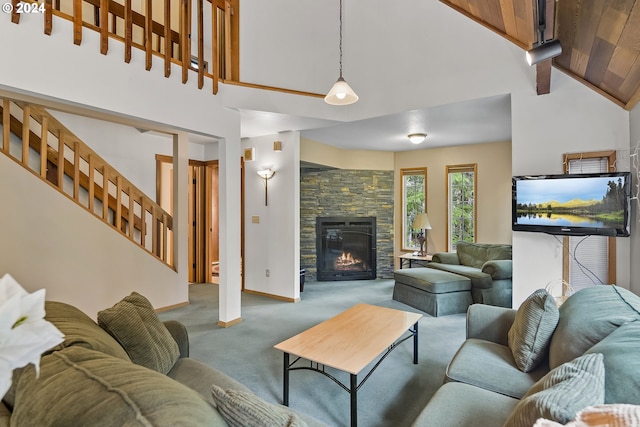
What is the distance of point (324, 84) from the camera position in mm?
4141

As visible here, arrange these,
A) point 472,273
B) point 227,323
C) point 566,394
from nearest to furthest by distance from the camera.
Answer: point 566,394
point 227,323
point 472,273

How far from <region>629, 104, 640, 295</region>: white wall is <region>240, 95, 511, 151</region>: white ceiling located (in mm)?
1005

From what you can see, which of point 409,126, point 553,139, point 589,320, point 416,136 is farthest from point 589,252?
point 416,136

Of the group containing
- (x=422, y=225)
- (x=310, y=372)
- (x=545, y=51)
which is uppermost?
(x=545, y=51)

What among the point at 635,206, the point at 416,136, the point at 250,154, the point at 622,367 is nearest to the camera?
the point at 622,367

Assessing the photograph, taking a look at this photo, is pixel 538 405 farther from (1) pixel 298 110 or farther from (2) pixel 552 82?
(1) pixel 298 110

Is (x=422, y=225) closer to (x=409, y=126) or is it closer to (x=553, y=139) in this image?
(x=409, y=126)

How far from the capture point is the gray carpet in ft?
7.27

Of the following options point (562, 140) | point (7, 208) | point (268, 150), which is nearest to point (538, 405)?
point (562, 140)

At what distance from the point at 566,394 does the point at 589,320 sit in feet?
2.92

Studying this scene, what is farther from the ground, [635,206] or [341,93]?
[341,93]

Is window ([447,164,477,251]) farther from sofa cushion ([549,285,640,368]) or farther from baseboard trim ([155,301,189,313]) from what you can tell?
baseboard trim ([155,301,189,313])

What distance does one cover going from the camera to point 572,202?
276 centimetres

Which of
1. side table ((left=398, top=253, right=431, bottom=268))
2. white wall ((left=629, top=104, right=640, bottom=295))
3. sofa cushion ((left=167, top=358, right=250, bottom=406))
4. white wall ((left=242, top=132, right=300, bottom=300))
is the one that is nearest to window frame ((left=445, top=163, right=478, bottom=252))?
side table ((left=398, top=253, right=431, bottom=268))
